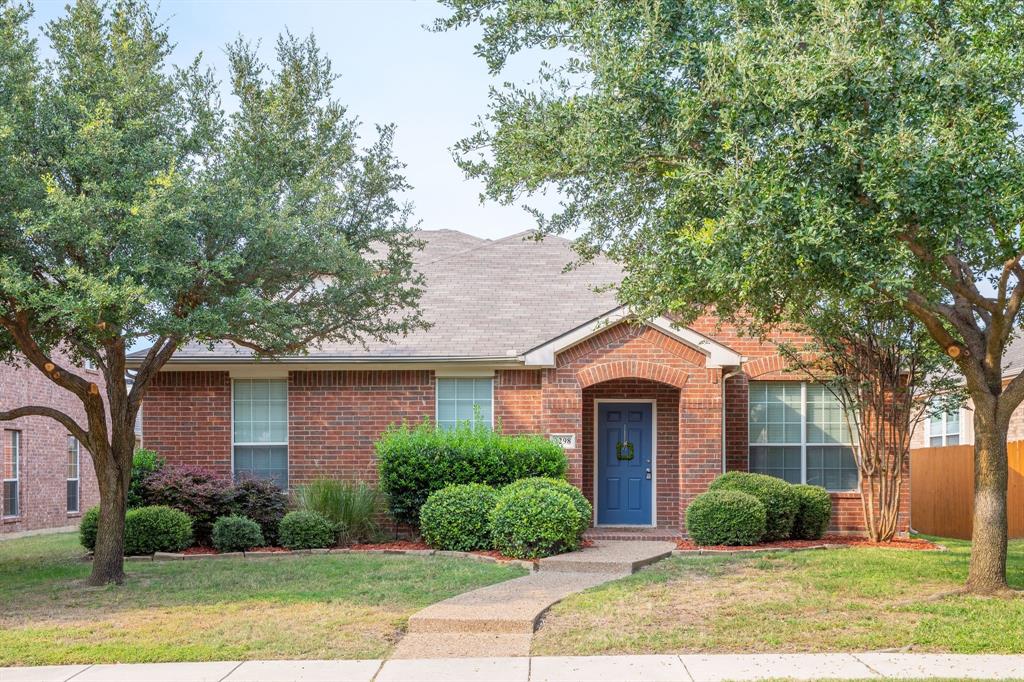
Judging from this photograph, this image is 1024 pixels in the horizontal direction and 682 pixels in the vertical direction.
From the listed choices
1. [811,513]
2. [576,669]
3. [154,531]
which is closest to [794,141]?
[576,669]

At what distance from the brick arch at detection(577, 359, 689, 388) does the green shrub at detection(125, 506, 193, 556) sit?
6.78 meters

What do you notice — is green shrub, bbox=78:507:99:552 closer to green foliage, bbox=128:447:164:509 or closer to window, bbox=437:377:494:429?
green foliage, bbox=128:447:164:509

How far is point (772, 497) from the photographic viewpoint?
16266mm

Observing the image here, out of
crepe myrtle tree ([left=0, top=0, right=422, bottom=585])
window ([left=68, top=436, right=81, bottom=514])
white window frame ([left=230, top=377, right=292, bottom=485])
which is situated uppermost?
crepe myrtle tree ([left=0, top=0, right=422, bottom=585])

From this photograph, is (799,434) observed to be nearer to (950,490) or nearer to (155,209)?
(950,490)

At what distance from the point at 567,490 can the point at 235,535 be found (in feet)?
17.0

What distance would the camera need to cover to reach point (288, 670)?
8703 millimetres

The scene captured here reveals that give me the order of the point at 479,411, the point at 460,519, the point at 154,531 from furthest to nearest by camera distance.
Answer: the point at 479,411, the point at 154,531, the point at 460,519

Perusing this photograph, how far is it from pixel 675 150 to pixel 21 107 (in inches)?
279

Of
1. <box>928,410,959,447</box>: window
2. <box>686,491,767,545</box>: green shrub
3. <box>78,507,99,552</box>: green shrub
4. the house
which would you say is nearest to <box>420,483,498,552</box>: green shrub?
the house

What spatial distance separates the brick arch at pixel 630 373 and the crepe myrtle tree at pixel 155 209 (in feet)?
13.8

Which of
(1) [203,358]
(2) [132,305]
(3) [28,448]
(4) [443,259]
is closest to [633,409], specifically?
(4) [443,259]

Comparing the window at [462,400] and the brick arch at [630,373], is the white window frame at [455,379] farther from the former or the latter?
the brick arch at [630,373]

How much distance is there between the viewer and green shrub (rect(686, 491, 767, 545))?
51.1 ft
